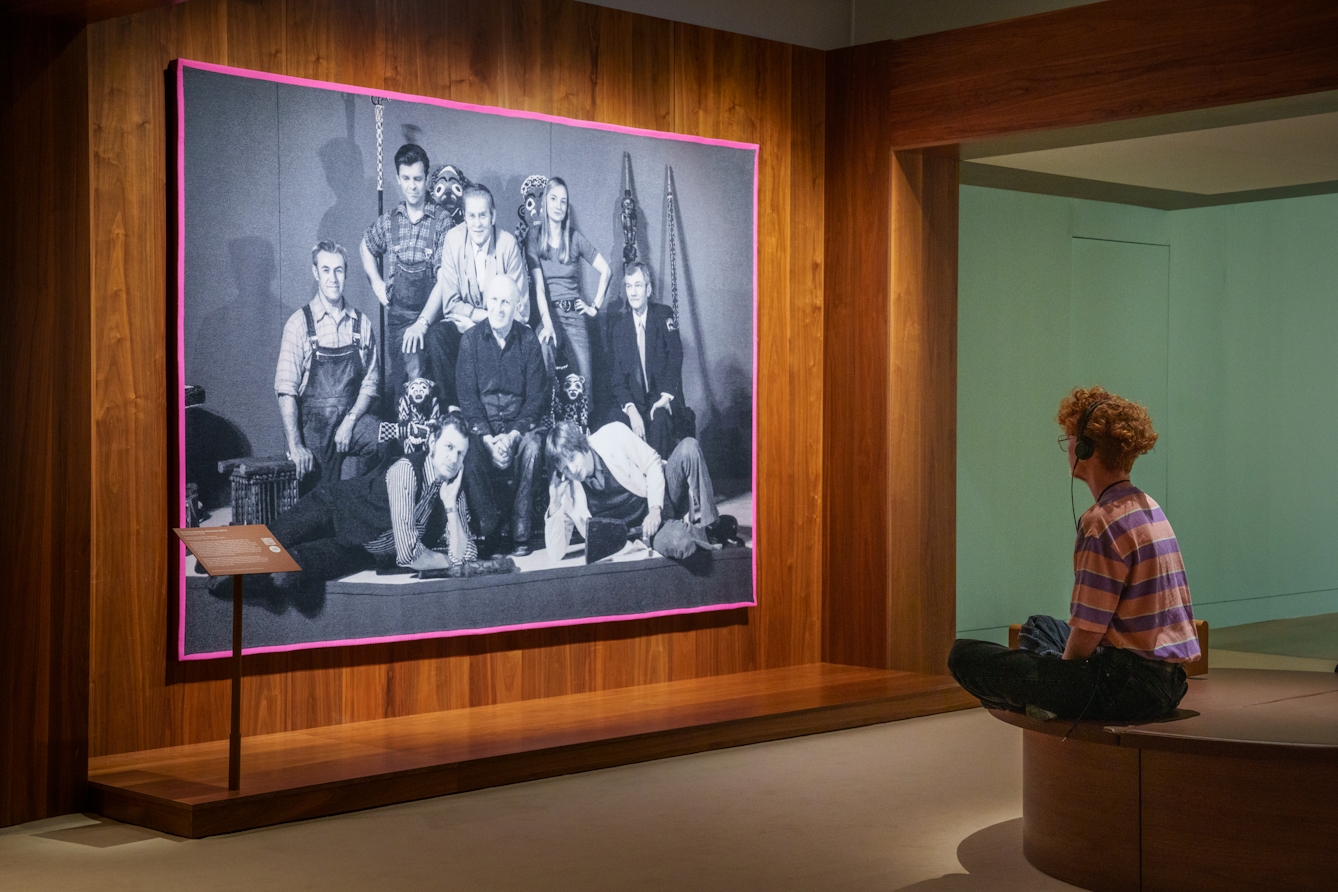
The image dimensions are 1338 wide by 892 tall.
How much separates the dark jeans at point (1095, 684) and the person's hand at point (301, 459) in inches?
118

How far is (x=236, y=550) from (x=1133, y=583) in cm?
309

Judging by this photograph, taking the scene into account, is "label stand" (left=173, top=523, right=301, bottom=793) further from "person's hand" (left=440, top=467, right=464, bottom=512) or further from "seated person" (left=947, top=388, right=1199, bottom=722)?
"seated person" (left=947, top=388, right=1199, bottom=722)

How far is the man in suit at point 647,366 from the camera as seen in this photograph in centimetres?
763

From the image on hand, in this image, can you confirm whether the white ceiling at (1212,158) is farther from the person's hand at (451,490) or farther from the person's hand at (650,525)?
the person's hand at (451,490)

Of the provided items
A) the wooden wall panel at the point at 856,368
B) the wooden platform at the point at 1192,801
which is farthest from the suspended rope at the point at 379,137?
the wooden platform at the point at 1192,801

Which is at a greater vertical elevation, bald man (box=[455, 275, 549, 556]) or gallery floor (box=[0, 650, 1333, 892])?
bald man (box=[455, 275, 549, 556])

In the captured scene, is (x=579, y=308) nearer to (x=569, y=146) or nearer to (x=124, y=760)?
(x=569, y=146)

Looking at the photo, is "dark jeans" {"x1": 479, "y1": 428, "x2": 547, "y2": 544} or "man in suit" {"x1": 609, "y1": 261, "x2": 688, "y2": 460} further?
"man in suit" {"x1": 609, "y1": 261, "x2": 688, "y2": 460}

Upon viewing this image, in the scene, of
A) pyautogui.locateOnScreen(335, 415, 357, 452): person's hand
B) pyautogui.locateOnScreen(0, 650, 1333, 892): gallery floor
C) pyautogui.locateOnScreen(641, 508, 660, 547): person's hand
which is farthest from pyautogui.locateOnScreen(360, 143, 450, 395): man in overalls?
pyautogui.locateOnScreen(0, 650, 1333, 892): gallery floor

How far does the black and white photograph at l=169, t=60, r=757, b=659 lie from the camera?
247 inches

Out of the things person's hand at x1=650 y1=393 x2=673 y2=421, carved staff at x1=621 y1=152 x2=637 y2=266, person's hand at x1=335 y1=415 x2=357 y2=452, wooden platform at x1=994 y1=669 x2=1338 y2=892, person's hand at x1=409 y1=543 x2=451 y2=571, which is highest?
carved staff at x1=621 y1=152 x2=637 y2=266

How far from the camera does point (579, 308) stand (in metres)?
7.42

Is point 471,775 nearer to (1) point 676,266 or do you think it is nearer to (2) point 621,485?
(2) point 621,485

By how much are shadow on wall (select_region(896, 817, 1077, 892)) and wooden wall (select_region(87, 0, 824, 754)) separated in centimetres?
263
